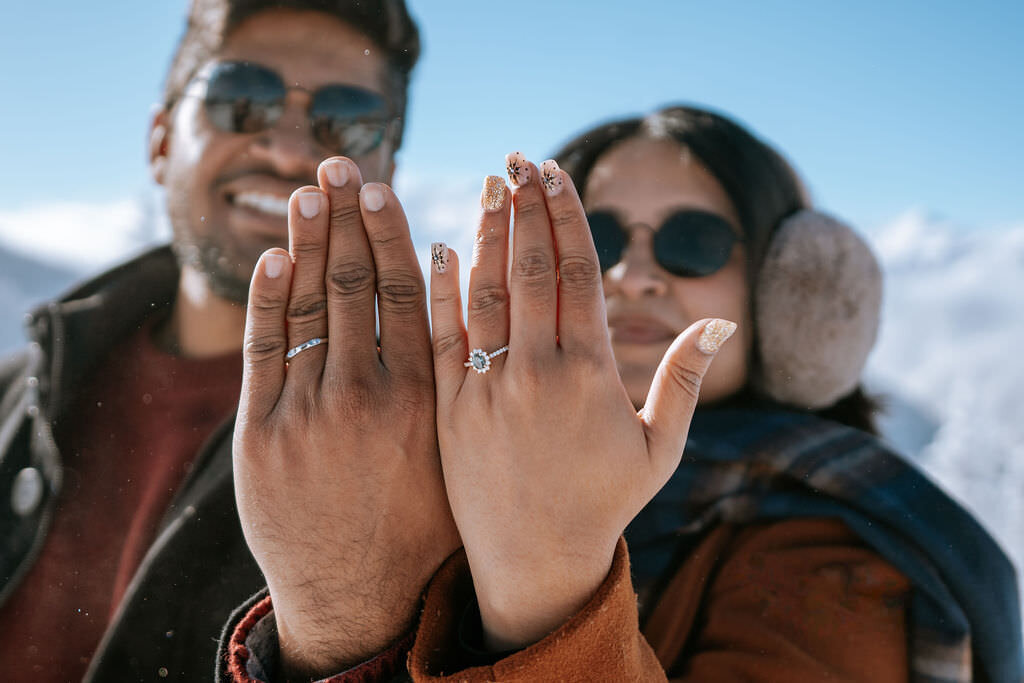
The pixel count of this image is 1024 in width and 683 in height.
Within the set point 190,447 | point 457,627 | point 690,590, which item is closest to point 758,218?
point 690,590

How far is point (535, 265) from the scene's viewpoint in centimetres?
54

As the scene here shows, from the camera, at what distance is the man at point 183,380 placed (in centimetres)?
85

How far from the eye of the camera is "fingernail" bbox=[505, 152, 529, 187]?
0.55 metres

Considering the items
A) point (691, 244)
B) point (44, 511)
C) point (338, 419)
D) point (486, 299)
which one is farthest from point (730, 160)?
point (44, 511)

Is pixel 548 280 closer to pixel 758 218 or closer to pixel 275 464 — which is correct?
pixel 275 464

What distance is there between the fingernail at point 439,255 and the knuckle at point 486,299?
36mm

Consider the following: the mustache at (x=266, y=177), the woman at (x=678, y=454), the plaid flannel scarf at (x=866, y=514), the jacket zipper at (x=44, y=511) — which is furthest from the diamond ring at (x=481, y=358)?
the jacket zipper at (x=44, y=511)

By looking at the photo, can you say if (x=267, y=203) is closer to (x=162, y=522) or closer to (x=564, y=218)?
(x=162, y=522)

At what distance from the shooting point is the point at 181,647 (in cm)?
82

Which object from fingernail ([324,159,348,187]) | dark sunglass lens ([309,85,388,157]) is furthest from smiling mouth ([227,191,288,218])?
fingernail ([324,159,348,187])

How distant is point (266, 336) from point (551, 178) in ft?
0.94

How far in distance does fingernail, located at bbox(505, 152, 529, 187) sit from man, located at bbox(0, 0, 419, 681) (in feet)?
1.43

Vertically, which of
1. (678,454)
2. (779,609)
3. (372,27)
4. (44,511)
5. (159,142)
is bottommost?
(779,609)

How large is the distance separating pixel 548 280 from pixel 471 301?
2.8 inches
